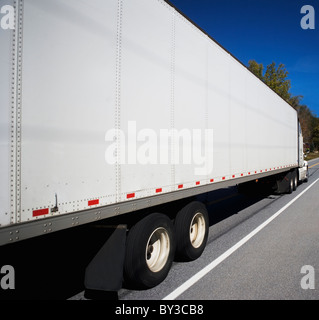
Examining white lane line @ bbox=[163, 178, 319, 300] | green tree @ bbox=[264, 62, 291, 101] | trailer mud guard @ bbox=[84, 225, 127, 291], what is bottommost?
white lane line @ bbox=[163, 178, 319, 300]

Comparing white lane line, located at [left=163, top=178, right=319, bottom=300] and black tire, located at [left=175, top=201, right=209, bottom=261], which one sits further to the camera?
black tire, located at [left=175, top=201, right=209, bottom=261]

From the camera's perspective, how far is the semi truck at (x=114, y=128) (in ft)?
7.74

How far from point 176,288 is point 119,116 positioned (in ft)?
8.41

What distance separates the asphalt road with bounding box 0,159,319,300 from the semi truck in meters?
0.27

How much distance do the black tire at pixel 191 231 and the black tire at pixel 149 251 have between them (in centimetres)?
30

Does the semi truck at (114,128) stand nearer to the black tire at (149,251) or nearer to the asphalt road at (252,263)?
the black tire at (149,251)

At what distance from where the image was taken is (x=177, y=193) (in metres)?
4.41

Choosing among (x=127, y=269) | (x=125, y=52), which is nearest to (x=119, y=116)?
(x=125, y=52)

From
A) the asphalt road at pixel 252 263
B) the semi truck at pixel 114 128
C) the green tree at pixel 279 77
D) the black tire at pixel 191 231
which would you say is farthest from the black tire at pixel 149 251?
the green tree at pixel 279 77

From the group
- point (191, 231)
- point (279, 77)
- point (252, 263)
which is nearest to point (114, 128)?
point (191, 231)

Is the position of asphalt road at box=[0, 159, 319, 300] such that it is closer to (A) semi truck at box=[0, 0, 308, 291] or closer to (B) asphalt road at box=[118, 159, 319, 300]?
(B) asphalt road at box=[118, 159, 319, 300]

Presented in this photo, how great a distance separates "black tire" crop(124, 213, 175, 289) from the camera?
12.1 feet

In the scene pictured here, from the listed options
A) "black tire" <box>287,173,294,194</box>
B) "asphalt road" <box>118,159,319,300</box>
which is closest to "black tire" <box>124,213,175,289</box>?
"asphalt road" <box>118,159,319,300</box>

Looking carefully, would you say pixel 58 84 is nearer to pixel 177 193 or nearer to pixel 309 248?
pixel 177 193
